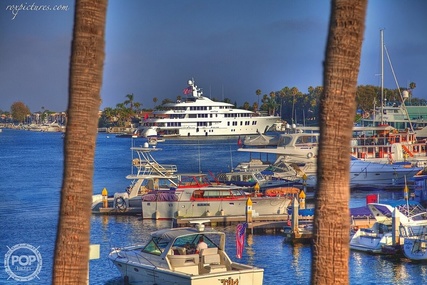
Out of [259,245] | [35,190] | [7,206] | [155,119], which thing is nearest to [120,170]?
[35,190]

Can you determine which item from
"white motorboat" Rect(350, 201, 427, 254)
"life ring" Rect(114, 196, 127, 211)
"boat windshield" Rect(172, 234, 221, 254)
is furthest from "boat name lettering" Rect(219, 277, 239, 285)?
"life ring" Rect(114, 196, 127, 211)

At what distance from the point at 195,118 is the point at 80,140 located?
13434 centimetres

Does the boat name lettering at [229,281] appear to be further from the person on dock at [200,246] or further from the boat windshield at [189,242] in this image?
the boat windshield at [189,242]

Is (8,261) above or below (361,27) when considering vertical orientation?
below

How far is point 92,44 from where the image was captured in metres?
7.70

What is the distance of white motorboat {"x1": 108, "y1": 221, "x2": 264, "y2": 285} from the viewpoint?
18484mm

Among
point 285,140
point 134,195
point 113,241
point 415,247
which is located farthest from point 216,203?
point 285,140

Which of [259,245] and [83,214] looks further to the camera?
[259,245]

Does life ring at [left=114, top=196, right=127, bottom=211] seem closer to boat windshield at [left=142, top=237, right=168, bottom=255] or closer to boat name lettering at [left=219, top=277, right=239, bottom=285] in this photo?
boat windshield at [left=142, top=237, right=168, bottom=255]

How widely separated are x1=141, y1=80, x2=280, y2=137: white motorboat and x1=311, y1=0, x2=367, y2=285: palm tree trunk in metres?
131

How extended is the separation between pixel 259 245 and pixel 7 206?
20.4 meters

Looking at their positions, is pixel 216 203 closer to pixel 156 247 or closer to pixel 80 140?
pixel 156 247

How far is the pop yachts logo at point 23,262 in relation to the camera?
2536cm

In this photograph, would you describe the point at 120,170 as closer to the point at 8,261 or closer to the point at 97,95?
the point at 8,261
